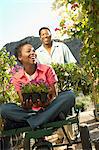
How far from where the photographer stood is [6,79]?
5.91 m

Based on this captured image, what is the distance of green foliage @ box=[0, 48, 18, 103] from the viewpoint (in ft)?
18.4

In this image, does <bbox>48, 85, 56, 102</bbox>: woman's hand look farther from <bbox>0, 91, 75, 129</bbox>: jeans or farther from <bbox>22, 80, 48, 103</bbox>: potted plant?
<bbox>0, 91, 75, 129</bbox>: jeans

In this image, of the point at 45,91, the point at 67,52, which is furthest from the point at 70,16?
the point at 45,91

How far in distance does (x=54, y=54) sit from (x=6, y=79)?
53.6 inches

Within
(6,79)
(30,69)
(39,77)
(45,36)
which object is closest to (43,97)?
(39,77)

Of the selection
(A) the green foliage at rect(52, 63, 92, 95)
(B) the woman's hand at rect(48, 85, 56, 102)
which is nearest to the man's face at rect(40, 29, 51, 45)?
(B) the woman's hand at rect(48, 85, 56, 102)

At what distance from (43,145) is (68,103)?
1.30 ft

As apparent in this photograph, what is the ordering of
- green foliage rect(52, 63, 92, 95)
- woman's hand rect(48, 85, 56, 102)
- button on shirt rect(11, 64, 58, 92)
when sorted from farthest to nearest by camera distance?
green foliage rect(52, 63, 92, 95)
button on shirt rect(11, 64, 58, 92)
woman's hand rect(48, 85, 56, 102)

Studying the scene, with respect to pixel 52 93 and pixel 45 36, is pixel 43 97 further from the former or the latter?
pixel 45 36

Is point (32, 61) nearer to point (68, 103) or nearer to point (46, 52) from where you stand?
point (68, 103)

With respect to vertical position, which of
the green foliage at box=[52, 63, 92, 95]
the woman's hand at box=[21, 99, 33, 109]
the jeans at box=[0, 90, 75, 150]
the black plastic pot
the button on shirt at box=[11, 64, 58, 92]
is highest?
the green foliage at box=[52, 63, 92, 95]

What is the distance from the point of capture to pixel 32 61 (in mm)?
3029

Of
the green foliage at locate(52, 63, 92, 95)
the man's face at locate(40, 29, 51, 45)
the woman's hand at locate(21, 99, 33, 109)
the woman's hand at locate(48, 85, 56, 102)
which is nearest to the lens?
the woman's hand at locate(21, 99, 33, 109)

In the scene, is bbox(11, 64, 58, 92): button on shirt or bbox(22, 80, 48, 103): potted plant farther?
bbox(11, 64, 58, 92): button on shirt
